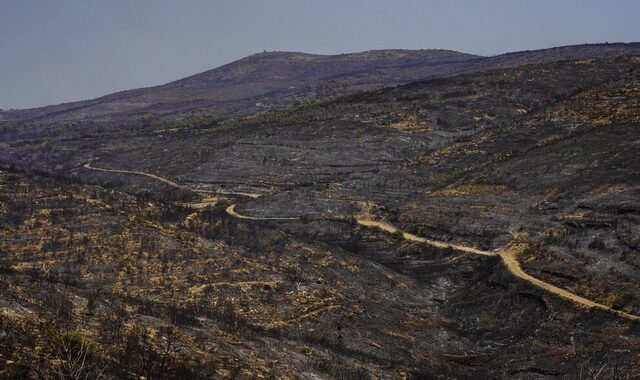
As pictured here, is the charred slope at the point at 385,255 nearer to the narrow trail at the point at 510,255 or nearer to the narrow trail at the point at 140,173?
the narrow trail at the point at 510,255

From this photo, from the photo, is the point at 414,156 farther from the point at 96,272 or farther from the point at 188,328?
the point at 188,328

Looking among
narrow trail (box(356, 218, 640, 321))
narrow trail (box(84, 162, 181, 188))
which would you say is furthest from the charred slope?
narrow trail (box(84, 162, 181, 188))

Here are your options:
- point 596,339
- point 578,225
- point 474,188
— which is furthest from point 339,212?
point 596,339

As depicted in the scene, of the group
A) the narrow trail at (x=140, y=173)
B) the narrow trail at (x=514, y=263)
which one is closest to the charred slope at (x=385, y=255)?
the narrow trail at (x=514, y=263)

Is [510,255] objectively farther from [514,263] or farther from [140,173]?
[140,173]

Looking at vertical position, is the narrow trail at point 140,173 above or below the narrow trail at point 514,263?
above

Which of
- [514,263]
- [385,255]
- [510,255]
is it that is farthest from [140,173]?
[514,263]

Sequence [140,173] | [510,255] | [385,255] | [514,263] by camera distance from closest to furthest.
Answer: [514,263] → [510,255] → [385,255] → [140,173]

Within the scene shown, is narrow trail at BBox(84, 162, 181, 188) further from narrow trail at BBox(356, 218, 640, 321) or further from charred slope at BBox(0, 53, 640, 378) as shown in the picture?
narrow trail at BBox(356, 218, 640, 321)
